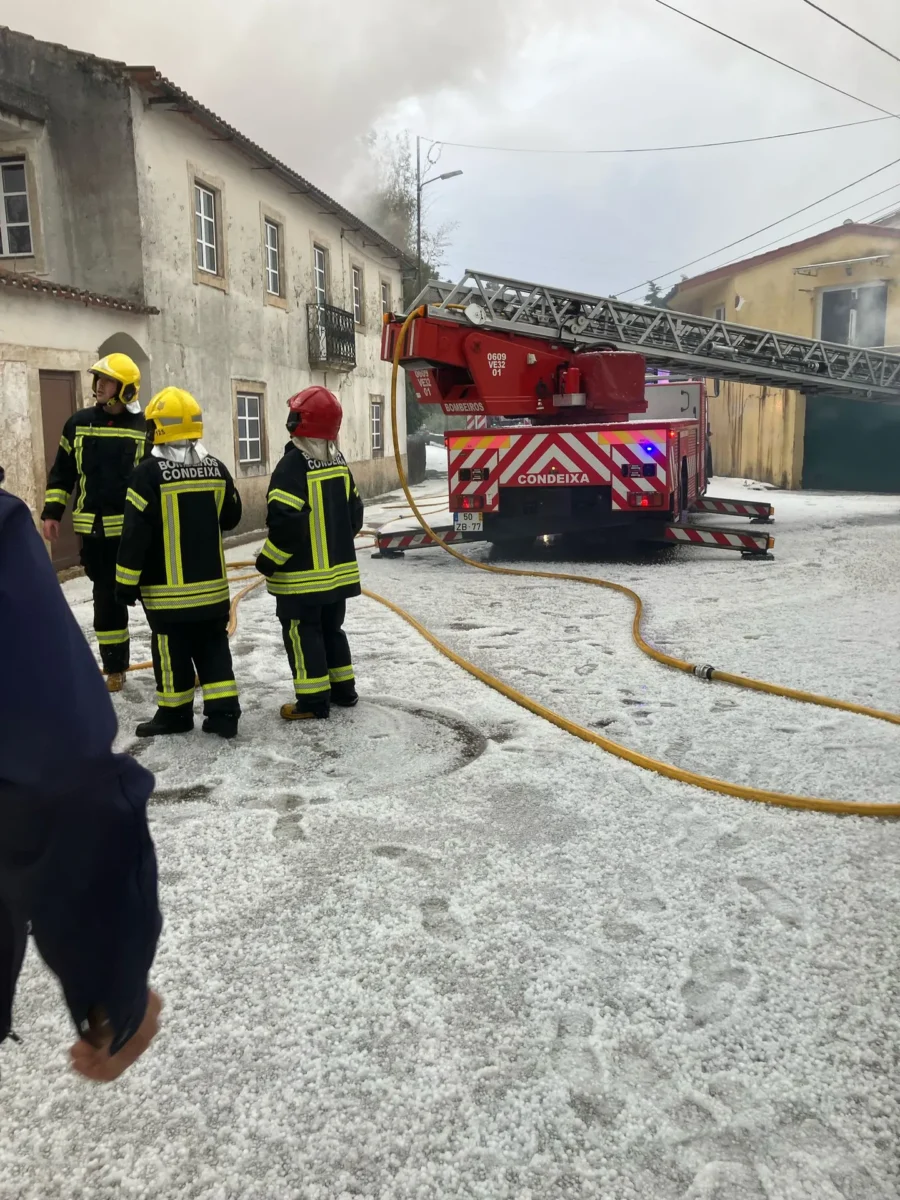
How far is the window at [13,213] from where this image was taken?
10508 millimetres

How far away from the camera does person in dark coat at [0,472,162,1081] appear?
0.97 meters

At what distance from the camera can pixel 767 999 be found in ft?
7.27

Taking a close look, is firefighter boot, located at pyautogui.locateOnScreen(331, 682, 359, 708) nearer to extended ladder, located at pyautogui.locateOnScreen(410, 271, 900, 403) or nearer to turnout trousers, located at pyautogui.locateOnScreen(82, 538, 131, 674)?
turnout trousers, located at pyautogui.locateOnScreen(82, 538, 131, 674)

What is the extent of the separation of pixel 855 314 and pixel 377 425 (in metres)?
10.3

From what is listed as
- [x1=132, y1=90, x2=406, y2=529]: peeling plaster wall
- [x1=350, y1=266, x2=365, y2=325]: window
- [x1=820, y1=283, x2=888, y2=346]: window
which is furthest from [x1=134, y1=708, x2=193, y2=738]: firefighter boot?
[x1=820, y1=283, x2=888, y2=346]: window

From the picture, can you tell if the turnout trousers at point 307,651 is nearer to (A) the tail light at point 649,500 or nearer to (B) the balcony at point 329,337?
(A) the tail light at point 649,500

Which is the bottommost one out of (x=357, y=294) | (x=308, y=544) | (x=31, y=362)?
(x=308, y=544)

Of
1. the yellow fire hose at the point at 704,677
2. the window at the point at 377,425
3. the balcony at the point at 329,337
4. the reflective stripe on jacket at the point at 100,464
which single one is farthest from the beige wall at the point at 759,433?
the reflective stripe on jacket at the point at 100,464

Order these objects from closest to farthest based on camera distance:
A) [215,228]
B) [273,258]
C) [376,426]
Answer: [215,228] → [273,258] → [376,426]

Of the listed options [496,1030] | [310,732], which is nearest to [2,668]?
[496,1030]

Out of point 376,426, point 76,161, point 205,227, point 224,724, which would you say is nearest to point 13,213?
point 76,161

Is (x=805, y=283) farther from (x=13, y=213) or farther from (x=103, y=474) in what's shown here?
(x=103, y=474)

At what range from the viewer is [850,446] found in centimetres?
1867

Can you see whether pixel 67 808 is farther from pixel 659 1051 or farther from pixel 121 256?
pixel 121 256
